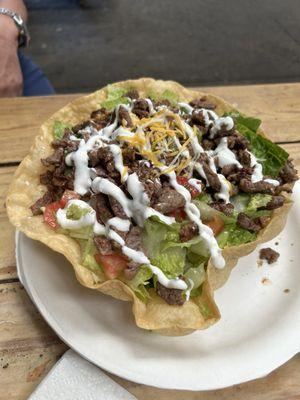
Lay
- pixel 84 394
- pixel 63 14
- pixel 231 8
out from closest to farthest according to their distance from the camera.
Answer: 1. pixel 84 394
2. pixel 63 14
3. pixel 231 8

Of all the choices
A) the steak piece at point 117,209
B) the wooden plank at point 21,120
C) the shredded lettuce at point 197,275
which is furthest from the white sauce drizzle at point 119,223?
the wooden plank at point 21,120

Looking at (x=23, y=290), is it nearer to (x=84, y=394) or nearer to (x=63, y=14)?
(x=84, y=394)

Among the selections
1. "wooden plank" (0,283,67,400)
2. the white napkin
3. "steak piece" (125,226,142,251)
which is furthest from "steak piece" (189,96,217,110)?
the white napkin

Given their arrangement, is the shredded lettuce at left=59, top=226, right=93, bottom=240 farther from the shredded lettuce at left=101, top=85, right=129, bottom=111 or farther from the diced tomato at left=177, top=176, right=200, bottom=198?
the shredded lettuce at left=101, top=85, right=129, bottom=111

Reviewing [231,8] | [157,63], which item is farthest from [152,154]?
[231,8]

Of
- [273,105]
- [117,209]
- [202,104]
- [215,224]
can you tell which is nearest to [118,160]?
[117,209]

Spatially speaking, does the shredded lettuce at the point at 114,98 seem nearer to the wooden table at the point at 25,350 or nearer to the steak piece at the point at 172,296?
the wooden table at the point at 25,350
